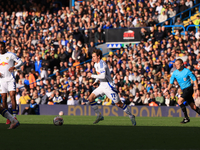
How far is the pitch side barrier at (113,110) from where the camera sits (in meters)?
16.6

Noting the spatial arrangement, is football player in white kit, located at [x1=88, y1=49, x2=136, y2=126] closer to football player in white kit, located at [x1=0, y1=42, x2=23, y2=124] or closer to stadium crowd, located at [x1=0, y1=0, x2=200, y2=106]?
football player in white kit, located at [x1=0, y1=42, x2=23, y2=124]

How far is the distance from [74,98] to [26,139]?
39.7 ft

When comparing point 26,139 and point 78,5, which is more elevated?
point 78,5

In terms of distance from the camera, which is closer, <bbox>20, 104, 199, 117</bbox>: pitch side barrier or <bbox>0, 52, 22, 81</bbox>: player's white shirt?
<bbox>0, 52, 22, 81</bbox>: player's white shirt

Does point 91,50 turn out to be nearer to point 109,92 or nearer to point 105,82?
point 105,82

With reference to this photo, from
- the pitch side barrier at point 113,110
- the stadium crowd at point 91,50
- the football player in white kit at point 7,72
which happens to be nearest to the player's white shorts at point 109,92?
the football player in white kit at point 7,72

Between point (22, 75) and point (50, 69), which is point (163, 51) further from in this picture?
point (22, 75)

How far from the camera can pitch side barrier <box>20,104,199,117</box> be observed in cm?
1656

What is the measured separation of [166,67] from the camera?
59.3 ft

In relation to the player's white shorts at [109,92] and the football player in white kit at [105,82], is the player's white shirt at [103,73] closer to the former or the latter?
the football player in white kit at [105,82]

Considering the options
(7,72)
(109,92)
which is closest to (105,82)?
(109,92)

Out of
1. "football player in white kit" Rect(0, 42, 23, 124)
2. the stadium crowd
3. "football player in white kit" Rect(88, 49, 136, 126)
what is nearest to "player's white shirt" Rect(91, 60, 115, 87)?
"football player in white kit" Rect(88, 49, 136, 126)

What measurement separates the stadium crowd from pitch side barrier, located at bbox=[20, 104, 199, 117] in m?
0.39

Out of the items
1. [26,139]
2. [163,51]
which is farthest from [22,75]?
[26,139]
